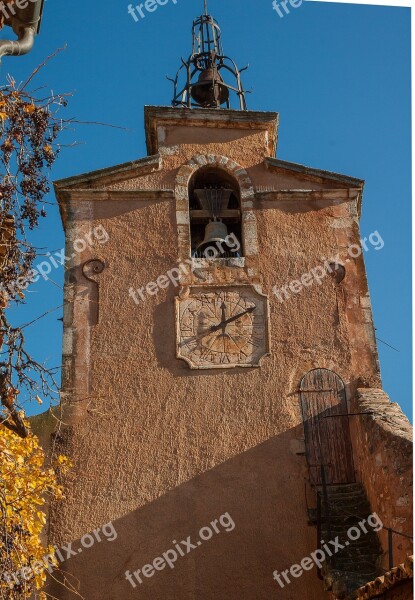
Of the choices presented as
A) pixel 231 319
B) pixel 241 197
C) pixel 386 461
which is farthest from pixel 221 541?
pixel 241 197

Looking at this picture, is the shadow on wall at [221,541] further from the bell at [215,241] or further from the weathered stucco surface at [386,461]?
the bell at [215,241]

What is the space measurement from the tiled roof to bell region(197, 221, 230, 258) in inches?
184

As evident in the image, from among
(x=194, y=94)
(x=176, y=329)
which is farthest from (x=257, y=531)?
(x=194, y=94)

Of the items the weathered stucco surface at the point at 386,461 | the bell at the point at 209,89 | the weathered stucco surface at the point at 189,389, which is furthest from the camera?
the bell at the point at 209,89

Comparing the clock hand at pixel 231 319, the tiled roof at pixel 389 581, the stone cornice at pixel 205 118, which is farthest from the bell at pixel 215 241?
the tiled roof at pixel 389 581

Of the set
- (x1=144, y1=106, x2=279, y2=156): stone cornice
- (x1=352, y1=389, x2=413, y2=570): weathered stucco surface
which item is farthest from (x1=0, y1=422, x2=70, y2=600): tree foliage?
(x1=144, y1=106, x2=279, y2=156): stone cornice

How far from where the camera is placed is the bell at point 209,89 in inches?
466

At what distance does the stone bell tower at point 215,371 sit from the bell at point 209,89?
877 millimetres

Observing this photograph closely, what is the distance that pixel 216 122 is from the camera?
35.3 feet

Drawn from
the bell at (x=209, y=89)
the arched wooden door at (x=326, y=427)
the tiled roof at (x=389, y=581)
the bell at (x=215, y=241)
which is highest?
the bell at (x=209, y=89)

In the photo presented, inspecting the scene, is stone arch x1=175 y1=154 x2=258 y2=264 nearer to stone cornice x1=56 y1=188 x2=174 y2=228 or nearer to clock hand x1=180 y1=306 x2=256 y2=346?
stone cornice x1=56 y1=188 x2=174 y2=228

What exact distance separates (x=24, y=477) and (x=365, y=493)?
3322 millimetres

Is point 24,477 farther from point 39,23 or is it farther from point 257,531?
point 39,23

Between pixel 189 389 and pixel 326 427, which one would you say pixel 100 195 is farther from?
pixel 326 427
